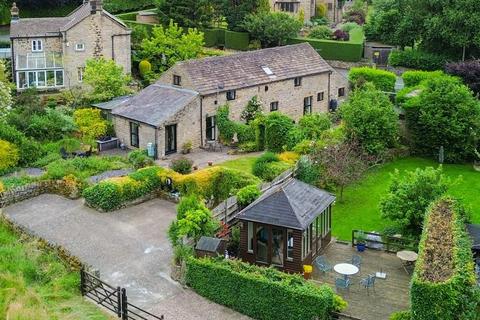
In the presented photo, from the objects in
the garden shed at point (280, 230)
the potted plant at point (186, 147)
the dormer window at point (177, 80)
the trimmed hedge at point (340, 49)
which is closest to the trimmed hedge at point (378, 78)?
the trimmed hedge at point (340, 49)

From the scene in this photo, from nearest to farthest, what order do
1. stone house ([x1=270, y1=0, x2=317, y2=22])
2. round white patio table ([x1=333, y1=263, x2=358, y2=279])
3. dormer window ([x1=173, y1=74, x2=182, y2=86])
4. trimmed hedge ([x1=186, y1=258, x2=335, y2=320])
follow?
trimmed hedge ([x1=186, y1=258, x2=335, y2=320]), round white patio table ([x1=333, y1=263, x2=358, y2=279]), dormer window ([x1=173, y1=74, x2=182, y2=86]), stone house ([x1=270, y1=0, x2=317, y2=22])

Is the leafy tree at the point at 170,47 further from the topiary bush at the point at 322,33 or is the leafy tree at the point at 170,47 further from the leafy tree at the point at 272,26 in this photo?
the topiary bush at the point at 322,33

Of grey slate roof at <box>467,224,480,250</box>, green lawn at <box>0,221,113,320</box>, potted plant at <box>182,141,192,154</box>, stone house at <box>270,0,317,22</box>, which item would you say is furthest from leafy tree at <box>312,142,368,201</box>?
stone house at <box>270,0,317,22</box>

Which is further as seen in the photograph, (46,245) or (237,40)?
(237,40)

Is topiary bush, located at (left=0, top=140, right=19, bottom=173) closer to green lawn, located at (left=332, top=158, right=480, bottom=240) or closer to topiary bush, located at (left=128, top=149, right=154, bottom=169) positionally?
topiary bush, located at (left=128, top=149, right=154, bottom=169)

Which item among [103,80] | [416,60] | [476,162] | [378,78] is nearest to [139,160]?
[103,80]

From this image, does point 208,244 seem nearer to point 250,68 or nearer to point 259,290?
point 259,290
